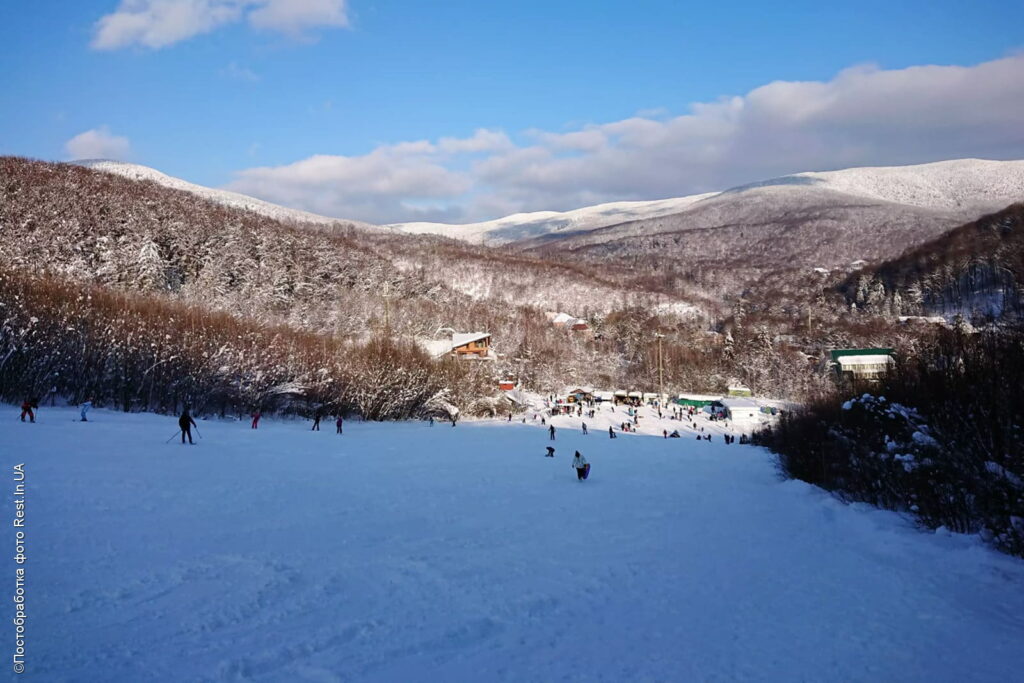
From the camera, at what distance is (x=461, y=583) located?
29.2 feet

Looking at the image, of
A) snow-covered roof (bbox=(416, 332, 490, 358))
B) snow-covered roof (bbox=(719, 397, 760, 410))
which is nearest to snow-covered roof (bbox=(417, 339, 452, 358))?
snow-covered roof (bbox=(416, 332, 490, 358))

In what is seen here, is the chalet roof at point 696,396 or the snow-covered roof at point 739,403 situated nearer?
the snow-covered roof at point 739,403

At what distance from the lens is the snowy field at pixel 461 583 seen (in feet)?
21.0

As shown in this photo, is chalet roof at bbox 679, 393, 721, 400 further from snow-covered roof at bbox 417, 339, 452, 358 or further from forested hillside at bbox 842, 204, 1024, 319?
forested hillside at bbox 842, 204, 1024, 319

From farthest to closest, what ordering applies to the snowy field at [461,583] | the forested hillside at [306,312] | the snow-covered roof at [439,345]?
1. the snow-covered roof at [439,345]
2. the forested hillside at [306,312]
3. the snowy field at [461,583]

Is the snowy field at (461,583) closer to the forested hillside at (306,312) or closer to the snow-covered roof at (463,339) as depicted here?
the forested hillside at (306,312)

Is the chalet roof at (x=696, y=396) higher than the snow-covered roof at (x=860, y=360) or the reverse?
the reverse

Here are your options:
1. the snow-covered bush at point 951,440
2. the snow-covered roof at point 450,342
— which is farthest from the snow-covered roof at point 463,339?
the snow-covered bush at point 951,440

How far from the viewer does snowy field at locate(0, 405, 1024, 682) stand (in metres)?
6.41

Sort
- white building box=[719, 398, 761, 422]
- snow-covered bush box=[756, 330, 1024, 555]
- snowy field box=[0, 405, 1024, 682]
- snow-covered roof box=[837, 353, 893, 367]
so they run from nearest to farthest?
snowy field box=[0, 405, 1024, 682]
snow-covered bush box=[756, 330, 1024, 555]
white building box=[719, 398, 761, 422]
snow-covered roof box=[837, 353, 893, 367]

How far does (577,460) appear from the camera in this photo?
819 inches

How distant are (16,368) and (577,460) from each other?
26.7 meters

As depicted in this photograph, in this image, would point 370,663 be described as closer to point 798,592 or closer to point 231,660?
point 231,660

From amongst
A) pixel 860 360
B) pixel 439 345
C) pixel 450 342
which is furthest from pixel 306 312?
pixel 860 360
